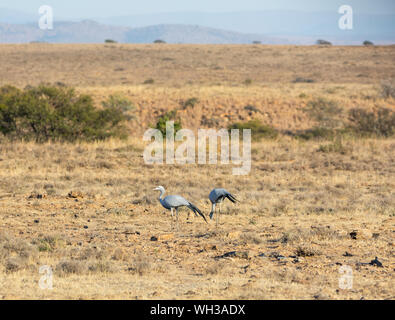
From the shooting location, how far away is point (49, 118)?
22031 millimetres

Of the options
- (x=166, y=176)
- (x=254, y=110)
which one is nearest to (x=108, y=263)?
(x=166, y=176)

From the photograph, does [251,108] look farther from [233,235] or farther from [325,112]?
[233,235]

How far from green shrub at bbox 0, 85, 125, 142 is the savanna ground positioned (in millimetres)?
1121

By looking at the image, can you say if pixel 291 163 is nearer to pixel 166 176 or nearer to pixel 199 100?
pixel 166 176

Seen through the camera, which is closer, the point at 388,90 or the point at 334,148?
the point at 334,148

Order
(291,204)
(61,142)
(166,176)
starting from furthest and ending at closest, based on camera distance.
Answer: (61,142), (166,176), (291,204)

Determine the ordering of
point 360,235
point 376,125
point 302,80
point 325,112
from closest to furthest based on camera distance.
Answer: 1. point 360,235
2. point 376,125
3. point 325,112
4. point 302,80

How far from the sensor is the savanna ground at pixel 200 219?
23.5 ft

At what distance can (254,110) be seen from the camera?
30.6 meters

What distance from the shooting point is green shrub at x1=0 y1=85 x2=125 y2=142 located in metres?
22.1

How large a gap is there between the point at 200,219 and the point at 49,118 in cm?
1223

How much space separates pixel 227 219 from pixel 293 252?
2.95 metres

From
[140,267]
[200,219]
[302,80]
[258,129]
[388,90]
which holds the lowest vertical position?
[200,219]

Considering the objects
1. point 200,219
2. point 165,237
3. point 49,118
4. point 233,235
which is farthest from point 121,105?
point 233,235
